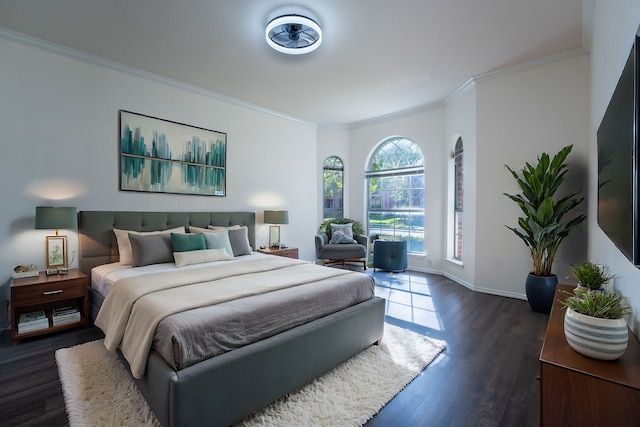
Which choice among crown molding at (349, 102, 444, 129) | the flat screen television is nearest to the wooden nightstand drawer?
the flat screen television

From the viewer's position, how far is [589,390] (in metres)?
1.16

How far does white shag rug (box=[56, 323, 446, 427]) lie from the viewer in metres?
1.67

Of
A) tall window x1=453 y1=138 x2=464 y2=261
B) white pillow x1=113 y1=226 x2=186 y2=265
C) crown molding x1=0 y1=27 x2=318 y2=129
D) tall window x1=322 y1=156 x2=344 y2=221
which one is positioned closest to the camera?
crown molding x1=0 y1=27 x2=318 y2=129

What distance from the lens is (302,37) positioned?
9.49 feet

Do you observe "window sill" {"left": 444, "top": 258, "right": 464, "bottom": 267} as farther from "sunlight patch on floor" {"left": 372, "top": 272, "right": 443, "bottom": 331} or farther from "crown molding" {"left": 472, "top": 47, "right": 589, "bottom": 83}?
"crown molding" {"left": 472, "top": 47, "right": 589, "bottom": 83}

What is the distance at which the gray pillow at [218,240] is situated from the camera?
3514mm

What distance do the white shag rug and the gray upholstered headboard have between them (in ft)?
3.48

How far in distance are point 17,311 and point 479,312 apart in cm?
472

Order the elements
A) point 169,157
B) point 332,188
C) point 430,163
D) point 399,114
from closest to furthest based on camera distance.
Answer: point 169,157, point 430,163, point 399,114, point 332,188

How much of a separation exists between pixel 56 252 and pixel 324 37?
356cm

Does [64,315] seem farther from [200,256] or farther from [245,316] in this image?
[245,316]

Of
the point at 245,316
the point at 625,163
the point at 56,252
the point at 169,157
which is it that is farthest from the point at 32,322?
the point at 625,163

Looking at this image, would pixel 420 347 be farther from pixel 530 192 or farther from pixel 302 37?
pixel 302 37

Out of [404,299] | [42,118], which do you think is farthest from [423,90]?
[42,118]
